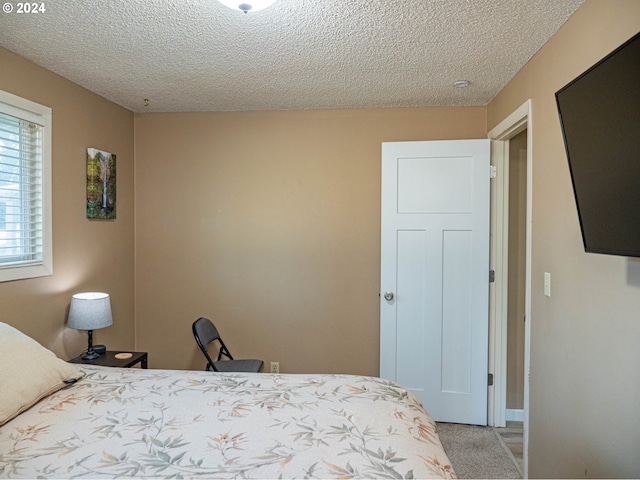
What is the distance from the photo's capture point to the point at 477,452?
2.69 m

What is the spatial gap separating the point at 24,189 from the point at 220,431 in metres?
1.92

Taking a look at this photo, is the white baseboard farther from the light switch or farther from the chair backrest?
the chair backrest

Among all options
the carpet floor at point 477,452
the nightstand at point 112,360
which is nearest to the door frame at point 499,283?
the carpet floor at point 477,452

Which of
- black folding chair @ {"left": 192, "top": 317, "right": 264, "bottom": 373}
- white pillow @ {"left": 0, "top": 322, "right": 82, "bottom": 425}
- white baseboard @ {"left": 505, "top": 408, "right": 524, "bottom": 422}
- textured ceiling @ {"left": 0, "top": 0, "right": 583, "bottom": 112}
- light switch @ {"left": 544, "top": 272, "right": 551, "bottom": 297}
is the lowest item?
white baseboard @ {"left": 505, "top": 408, "right": 524, "bottom": 422}

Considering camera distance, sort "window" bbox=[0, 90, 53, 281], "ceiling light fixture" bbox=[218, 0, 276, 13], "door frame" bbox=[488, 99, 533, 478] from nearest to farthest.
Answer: "ceiling light fixture" bbox=[218, 0, 276, 13], "window" bbox=[0, 90, 53, 281], "door frame" bbox=[488, 99, 533, 478]

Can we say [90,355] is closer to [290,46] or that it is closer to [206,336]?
[206,336]

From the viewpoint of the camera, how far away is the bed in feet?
3.88

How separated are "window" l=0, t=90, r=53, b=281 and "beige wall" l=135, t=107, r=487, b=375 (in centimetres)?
101

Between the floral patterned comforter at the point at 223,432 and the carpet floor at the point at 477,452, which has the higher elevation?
the floral patterned comforter at the point at 223,432

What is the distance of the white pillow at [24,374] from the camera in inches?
57.8

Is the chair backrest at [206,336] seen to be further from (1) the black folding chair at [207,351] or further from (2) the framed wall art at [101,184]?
(2) the framed wall art at [101,184]

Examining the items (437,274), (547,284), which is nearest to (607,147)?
(547,284)

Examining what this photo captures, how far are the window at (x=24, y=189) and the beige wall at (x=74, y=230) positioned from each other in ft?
0.20

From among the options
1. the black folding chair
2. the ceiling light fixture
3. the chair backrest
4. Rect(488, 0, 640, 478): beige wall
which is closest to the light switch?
Rect(488, 0, 640, 478): beige wall
